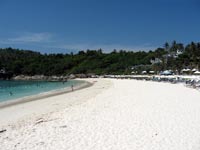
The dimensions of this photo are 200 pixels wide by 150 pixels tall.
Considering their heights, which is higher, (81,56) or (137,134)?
(81,56)

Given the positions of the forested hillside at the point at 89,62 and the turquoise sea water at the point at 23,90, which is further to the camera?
the forested hillside at the point at 89,62

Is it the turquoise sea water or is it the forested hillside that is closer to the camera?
the turquoise sea water

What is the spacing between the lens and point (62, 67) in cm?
13050

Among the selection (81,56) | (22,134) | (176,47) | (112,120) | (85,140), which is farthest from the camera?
(81,56)

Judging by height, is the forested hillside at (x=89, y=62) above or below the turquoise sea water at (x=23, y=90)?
above

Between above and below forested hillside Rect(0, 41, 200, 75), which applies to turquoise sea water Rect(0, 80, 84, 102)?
below

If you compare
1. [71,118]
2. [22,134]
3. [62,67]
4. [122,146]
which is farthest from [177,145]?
[62,67]

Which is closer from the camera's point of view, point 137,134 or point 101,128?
point 137,134

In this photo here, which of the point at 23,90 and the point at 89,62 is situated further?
the point at 89,62

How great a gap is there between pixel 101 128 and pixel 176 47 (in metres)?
105

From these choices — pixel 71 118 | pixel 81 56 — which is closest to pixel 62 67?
pixel 81 56

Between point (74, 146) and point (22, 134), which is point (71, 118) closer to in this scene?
point (22, 134)

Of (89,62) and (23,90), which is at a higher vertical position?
(89,62)

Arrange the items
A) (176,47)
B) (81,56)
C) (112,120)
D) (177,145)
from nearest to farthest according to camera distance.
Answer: (177,145), (112,120), (176,47), (81,56)
